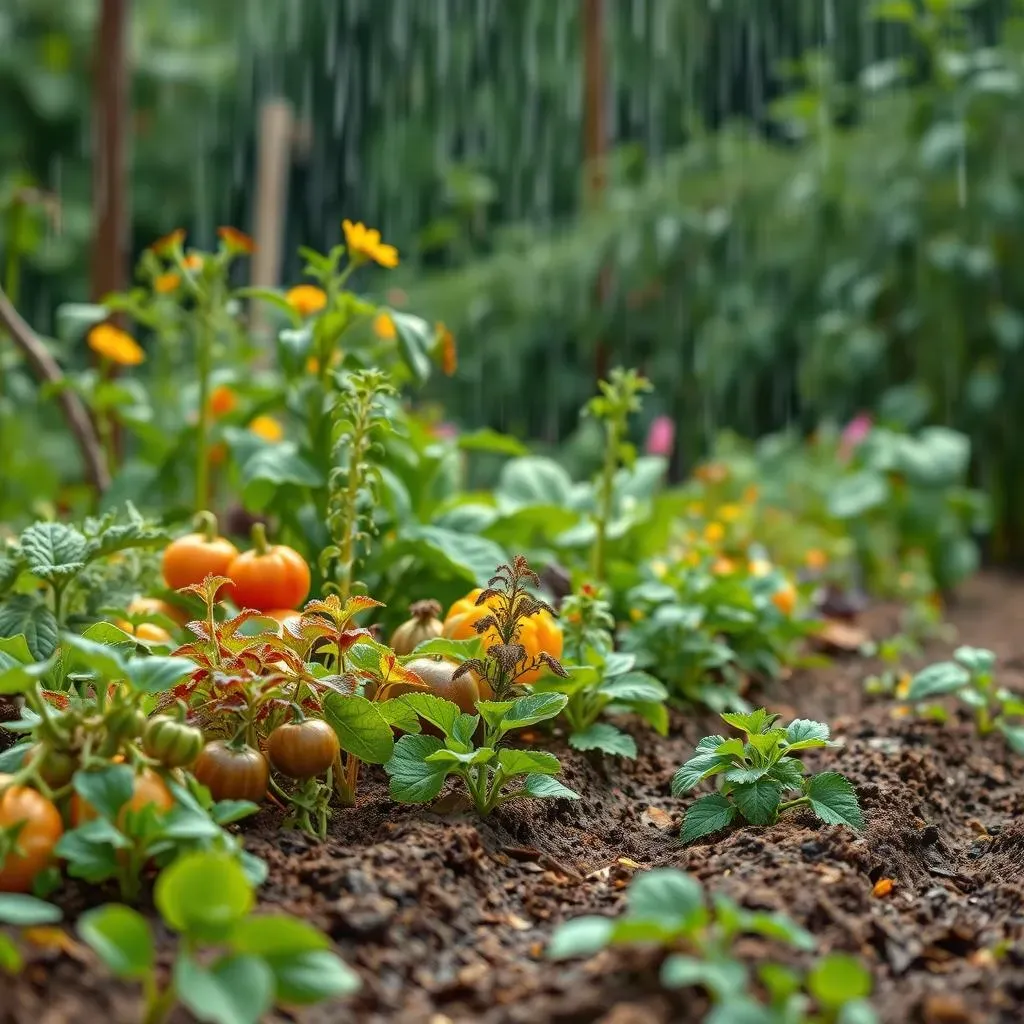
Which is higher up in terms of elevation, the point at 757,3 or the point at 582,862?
the point at 757,3

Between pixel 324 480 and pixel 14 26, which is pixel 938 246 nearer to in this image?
pixel 324 480

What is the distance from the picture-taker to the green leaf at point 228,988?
3.23ft

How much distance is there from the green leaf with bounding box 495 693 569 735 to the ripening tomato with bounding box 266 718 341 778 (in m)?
0.23

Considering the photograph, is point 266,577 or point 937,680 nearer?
point 266,577

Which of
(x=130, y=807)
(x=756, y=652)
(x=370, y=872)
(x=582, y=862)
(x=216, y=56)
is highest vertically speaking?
(x=216, y=56)

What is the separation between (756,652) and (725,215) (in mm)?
3566

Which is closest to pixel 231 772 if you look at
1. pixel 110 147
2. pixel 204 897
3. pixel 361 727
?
pixel 361 727

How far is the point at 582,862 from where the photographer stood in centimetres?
168

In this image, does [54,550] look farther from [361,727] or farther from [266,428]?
[266,428]

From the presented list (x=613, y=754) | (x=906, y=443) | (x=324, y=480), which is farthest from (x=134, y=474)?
(x=906, y=443)

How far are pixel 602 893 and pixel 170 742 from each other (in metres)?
0.57

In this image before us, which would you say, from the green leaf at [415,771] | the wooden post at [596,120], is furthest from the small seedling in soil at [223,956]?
the wooden post at [596,120]

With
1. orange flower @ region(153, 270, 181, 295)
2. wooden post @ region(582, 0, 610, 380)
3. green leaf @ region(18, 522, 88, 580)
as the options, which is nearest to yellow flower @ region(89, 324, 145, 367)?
orange flower @ region(153, 270, 181, 295)

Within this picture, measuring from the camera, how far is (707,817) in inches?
67.9
